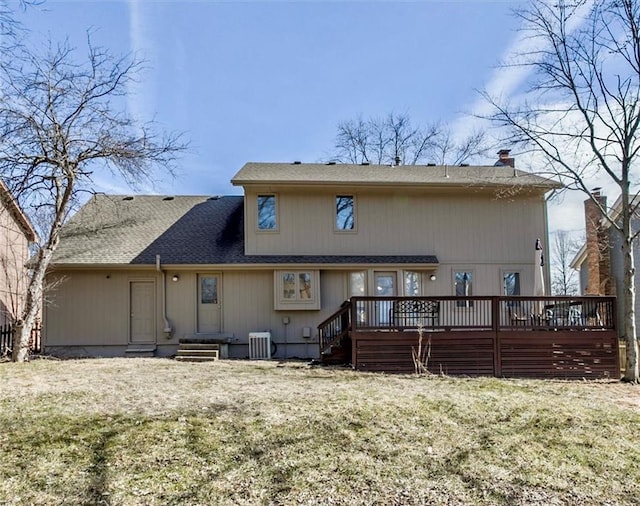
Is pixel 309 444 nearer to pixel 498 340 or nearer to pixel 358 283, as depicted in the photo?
pixel 498 340

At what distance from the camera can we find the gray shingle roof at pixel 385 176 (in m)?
13.0

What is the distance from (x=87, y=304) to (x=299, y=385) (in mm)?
7987

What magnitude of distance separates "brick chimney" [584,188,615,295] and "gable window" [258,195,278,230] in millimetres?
11976

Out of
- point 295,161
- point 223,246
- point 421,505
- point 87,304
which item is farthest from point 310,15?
point 421,505

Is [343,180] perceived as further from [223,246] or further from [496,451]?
[496,451]

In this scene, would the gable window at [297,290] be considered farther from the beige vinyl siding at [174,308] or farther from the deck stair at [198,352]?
the deck stair at [198,352]

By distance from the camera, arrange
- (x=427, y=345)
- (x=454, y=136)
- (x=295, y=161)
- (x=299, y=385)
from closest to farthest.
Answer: (x=299, y=385), (x=427, y=345), (x=295, y=161), (x=454, y=136)

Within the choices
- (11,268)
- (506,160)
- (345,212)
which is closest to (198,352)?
(345,212)

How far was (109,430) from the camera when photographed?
5.19 metres

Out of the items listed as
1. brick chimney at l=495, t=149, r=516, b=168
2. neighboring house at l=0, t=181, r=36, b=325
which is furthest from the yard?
brick chimney at l=495, t=149, r=516, b=168

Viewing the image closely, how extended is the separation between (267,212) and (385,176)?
3.62m

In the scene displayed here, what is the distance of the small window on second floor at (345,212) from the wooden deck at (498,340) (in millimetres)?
3800

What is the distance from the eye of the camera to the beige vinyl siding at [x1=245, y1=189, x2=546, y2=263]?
524 inches

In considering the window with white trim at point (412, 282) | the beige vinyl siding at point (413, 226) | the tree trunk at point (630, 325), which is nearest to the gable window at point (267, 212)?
the beige vinyl siding at point (413, 226)
